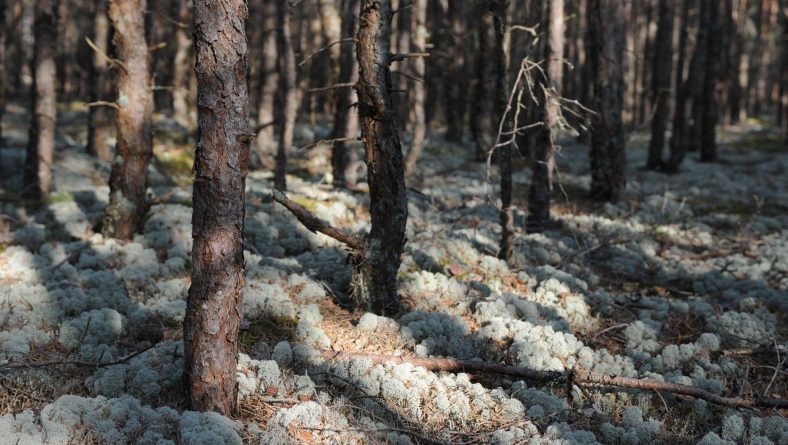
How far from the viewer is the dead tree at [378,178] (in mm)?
5902

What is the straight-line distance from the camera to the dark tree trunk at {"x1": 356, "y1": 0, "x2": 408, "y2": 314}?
5.90 m

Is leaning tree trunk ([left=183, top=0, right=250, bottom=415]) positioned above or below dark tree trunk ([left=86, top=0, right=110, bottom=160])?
below

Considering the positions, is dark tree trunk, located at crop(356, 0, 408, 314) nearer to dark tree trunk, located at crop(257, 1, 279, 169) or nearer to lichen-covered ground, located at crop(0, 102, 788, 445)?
lichen-covered ground, located at crop(0, 102, 788, 445)

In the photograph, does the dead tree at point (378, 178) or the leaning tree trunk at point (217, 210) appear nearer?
the leaning tree trunk at point (217, 210)

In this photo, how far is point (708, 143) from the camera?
19.0 meters

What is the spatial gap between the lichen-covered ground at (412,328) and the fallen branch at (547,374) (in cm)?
10

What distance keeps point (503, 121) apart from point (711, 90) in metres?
14.6

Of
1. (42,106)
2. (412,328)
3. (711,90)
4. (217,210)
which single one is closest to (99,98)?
(42,106)

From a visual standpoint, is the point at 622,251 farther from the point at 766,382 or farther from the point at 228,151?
the point at 228,151

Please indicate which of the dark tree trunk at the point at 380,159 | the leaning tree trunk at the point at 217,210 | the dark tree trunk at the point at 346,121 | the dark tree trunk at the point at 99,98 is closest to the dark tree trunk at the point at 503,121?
the dark tree trunk at the point at 380,159

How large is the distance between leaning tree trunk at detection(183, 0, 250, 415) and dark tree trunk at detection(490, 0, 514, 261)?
11.9 feet

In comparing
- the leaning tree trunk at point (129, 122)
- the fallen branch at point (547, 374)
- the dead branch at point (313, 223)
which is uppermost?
the leaning tree trunk at point (129, 122)

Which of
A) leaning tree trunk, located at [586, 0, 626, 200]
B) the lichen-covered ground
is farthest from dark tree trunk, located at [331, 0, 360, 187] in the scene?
leaning tree trunk, located at [586, 0, 626, 200]

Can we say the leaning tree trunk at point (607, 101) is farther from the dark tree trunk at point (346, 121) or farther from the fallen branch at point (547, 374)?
the fallen branch at point (547, 374)
